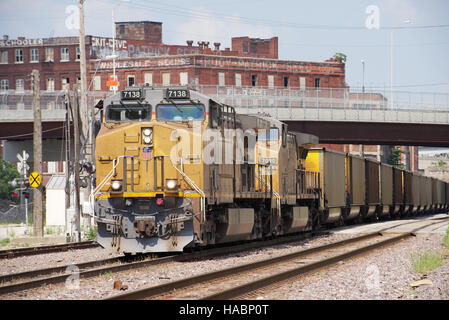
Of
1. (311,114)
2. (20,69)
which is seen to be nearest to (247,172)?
(311,114)

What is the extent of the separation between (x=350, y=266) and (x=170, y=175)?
185 inches

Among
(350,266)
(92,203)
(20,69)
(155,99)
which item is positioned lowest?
(350,266)

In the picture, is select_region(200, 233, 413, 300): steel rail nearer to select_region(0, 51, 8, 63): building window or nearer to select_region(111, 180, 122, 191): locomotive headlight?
select_region(111, 180, 122, 191): locomotive headlight

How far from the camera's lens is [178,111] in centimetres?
1706

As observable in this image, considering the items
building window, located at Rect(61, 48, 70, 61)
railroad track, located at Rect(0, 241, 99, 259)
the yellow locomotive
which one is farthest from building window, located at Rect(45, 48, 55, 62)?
the yellow locomotive

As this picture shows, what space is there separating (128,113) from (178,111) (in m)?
1.25

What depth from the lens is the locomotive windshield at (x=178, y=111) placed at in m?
17.0

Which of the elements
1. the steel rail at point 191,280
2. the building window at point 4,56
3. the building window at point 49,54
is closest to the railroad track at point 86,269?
the steel rail at point 191,280

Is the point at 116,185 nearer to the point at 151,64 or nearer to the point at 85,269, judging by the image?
the point at 85,269

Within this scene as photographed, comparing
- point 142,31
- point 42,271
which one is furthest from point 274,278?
point 142,31

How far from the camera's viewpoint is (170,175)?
1656 centimetres

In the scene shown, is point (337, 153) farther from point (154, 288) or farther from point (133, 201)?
point (154, 288)

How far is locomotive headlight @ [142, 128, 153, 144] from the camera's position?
16.7 metres

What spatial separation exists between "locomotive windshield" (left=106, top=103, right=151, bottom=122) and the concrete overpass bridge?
102 feet
